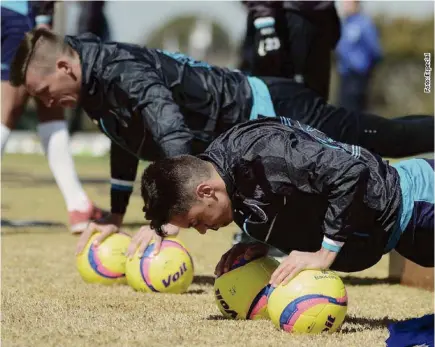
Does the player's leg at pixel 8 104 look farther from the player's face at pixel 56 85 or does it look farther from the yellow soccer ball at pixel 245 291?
the yellow soccer ball at pixel 245 291

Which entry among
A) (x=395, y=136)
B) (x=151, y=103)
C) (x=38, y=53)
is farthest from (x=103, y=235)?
(x=395, y=136)

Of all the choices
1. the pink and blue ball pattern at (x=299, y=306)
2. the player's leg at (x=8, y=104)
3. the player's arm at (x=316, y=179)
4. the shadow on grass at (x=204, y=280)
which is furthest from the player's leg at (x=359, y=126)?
the player's leg at (x=8, y=104)

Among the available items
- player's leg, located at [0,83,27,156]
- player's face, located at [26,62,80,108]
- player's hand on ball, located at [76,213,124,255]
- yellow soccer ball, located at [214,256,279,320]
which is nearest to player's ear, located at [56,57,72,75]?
player's face, located at [26,62,80,108]

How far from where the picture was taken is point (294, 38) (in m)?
7.50

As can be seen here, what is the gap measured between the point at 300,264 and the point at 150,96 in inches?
63.2

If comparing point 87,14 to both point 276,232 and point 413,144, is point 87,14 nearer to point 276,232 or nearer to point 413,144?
point 413,144

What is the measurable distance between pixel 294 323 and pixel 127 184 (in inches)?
88.2

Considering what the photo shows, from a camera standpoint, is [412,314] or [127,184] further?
[127,184]

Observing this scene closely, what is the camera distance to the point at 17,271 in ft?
20.0

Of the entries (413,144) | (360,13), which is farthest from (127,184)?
(360,13)

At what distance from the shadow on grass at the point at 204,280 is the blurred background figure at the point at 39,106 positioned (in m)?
1.62

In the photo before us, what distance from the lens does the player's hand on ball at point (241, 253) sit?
15.7ft

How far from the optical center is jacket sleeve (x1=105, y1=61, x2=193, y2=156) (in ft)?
17.5

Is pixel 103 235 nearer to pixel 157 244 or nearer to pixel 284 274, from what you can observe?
pixel 157 244
